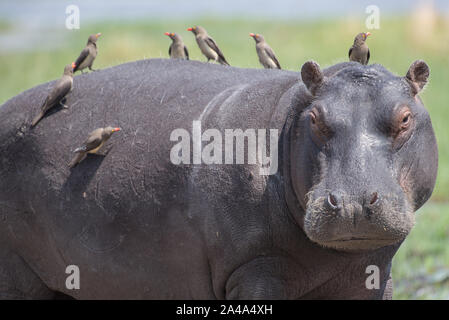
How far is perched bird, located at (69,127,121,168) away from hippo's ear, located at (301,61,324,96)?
1336 millimetres

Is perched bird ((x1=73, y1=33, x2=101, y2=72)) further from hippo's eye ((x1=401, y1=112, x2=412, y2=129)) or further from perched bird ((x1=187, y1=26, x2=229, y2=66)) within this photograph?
hippo's eye ((x1=401, y1=112, x2=412, y2=129))

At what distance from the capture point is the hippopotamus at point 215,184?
197 inches

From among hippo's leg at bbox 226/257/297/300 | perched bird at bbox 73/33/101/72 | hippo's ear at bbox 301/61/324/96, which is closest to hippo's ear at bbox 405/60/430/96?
hippo's ear at bbox 301/61/324/96

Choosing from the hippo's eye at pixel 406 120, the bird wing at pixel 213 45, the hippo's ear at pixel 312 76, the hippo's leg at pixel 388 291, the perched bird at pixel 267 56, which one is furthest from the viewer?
the bird wing at pixel 213 45

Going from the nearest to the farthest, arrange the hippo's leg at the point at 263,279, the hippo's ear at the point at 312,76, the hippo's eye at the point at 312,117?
the hippo's eye at the point at 312,117, the hippo's ear at the point at 312,76, the hippo's leg at the point at 263,279

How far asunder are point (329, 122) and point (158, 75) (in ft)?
5.56

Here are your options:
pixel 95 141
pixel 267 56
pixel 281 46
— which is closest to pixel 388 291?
pixel 95 141

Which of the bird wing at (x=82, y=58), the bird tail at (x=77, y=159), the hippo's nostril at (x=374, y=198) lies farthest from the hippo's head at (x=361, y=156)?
the bird wing at (x=82, y=58)

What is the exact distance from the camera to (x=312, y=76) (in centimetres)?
529

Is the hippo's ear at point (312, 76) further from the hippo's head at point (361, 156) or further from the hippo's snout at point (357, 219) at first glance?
the hippo's snout at point (357, 219)

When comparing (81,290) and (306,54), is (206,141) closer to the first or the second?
(81,290)

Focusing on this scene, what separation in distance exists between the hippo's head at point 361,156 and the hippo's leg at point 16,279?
2.05 m

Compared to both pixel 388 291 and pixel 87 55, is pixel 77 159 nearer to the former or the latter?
pixel 87 55

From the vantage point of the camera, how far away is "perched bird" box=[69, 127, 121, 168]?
5895 mm
